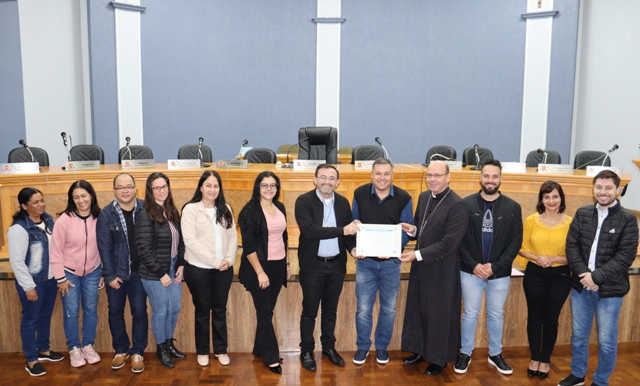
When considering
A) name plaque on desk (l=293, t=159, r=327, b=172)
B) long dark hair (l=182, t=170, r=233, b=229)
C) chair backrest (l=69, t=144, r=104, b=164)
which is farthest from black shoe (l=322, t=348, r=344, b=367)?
chair backrest (l=69, t=144, r=104, b=164)

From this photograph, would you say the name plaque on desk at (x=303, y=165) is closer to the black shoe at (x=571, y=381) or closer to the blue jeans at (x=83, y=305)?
the blue jeans at (x=83, y=305)

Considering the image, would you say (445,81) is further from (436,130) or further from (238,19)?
(238,19)

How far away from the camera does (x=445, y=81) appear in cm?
875

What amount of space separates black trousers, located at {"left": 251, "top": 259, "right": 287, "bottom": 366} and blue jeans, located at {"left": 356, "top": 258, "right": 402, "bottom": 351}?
552 millimetres

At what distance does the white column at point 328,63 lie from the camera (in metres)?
8.62

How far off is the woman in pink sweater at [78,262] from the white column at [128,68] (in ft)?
17.1

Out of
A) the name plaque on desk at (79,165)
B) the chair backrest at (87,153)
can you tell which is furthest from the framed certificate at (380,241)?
the chair backrest at (87,153)

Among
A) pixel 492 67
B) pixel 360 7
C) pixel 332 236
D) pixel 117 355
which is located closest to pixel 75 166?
pixel 117 355

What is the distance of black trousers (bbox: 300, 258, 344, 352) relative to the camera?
10.8 feet

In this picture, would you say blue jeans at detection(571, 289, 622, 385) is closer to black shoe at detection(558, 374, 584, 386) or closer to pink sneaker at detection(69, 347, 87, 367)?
black shoe at detection(558, 374, 584, 386)

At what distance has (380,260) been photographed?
3.33 meters

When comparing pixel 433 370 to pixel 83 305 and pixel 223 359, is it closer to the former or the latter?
pixel 223 359

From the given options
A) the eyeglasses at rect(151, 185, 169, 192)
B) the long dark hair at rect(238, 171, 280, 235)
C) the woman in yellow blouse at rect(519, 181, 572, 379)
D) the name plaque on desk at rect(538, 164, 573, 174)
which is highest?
the name plaque on desk at rect(538, 164, 573, 174)

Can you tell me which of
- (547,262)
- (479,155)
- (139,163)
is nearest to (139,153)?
(139,163)
